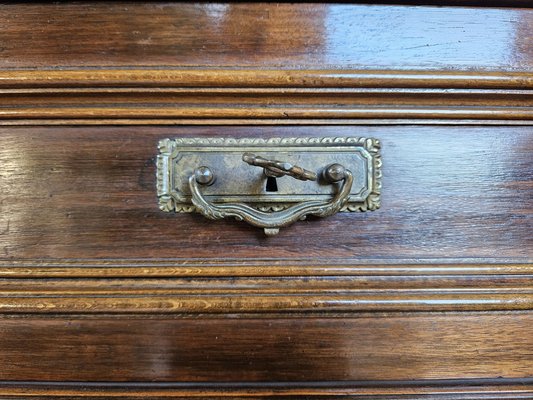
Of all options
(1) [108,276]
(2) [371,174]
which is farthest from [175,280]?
(2) [371,174]

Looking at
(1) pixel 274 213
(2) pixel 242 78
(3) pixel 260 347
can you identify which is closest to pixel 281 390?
(3) pixel 260 347

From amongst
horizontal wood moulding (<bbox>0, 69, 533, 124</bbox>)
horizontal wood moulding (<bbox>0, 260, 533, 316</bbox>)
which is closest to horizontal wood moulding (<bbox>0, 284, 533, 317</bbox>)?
horizontal wood moulding (<bbox>0, 260, 533, 316</bbox>)

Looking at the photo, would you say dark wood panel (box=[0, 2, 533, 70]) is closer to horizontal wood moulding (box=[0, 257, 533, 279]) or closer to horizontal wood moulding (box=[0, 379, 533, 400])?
horizontal wood moulding (box=[0, 257, 533, 279])

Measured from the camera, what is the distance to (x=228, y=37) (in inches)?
13.9

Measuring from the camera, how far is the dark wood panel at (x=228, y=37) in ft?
1.15

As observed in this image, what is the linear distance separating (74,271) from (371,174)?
0.83ft

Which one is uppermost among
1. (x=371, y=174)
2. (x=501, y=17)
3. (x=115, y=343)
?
(x=501, y=17)

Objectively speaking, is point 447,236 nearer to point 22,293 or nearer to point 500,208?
point 500,208

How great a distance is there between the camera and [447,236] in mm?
355

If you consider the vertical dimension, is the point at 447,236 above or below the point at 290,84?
below

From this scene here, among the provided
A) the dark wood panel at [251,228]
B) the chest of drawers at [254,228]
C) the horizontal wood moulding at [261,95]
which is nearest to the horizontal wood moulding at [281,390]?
the chest of drawers at [254,228]

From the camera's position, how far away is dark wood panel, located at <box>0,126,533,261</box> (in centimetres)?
35

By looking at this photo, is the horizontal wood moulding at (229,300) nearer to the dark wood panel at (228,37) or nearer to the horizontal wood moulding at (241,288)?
the horizontal wood moulding at (241,288)

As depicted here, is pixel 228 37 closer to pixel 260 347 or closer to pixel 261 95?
pixel 261 95
